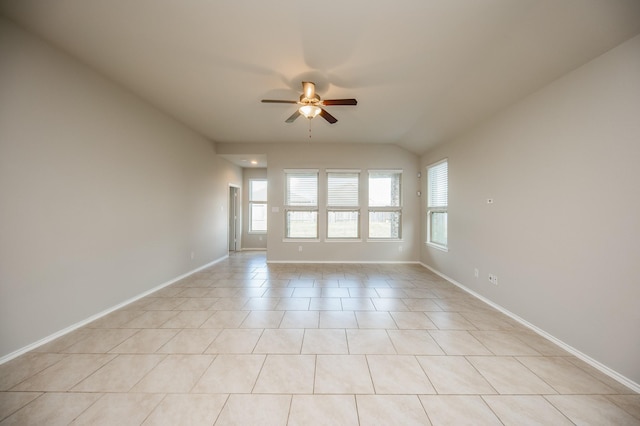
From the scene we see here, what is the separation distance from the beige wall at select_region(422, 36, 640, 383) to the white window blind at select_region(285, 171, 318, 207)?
11.7 ft

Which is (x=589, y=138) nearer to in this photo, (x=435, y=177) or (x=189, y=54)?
(x=435, y=177)

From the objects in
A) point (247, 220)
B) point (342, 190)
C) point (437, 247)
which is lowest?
point (437, 247)

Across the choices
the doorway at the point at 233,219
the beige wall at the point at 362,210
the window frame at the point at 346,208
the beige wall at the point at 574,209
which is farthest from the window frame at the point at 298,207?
the beige wall at the point at 574,209

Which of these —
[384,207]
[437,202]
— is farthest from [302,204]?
[437,202]

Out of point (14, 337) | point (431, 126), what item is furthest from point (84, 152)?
point (431, 126)

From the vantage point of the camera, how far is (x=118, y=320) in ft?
9.02

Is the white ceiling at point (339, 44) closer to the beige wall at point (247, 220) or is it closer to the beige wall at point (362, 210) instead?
the beige wall at point (362, 210)

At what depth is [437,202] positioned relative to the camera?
5.06 m

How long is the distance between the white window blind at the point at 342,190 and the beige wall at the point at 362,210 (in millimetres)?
178

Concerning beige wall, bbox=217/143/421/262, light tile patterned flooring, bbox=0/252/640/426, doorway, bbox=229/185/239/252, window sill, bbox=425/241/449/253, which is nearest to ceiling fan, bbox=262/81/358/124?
light tile patterned flooring, bbox=0/252/640/426

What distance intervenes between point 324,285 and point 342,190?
259 centimetres

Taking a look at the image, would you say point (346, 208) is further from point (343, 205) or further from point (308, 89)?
point (308, 89)

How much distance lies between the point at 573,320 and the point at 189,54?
4.57m

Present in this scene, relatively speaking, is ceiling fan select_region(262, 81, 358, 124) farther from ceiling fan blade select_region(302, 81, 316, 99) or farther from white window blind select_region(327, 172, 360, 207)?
white window blind select_region(327, 172, 360, 207)
